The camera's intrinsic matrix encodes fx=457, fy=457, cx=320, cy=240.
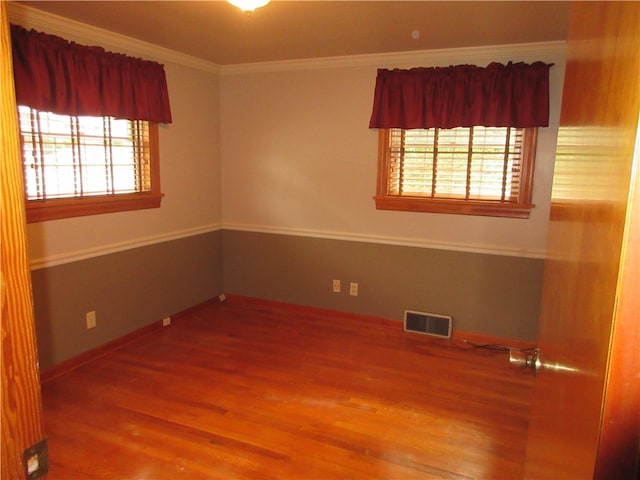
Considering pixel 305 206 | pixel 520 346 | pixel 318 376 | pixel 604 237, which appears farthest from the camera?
pixel 305 206

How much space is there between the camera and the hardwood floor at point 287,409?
2.24 meters

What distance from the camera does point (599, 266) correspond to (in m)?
0.56

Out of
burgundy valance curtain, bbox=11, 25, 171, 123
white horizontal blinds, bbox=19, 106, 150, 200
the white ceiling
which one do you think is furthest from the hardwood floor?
the white ceiling

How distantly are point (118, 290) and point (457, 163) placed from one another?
283cm

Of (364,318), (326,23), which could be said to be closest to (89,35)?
(326,23)

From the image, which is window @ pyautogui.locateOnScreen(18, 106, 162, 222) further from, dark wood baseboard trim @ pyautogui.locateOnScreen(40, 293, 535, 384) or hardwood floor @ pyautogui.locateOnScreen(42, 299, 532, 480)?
hardwood floor @ pyautogui.locateOnScreen(42, 299, 532, 480)

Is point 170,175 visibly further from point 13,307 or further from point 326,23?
point 13,307

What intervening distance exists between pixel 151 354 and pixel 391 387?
1.80 m

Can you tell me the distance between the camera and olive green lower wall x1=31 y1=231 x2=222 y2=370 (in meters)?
3.01

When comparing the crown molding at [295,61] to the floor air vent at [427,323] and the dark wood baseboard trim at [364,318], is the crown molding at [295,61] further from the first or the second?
the dark wood baseboard trim at [364,318]

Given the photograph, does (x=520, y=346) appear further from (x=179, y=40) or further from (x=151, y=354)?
(x=179, y=40)

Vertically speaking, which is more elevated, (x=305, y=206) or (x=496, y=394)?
(x=305, y=206)

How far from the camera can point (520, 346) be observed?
→ 3646mm

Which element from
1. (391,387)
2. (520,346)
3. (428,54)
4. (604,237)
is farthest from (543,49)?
(604,237)
